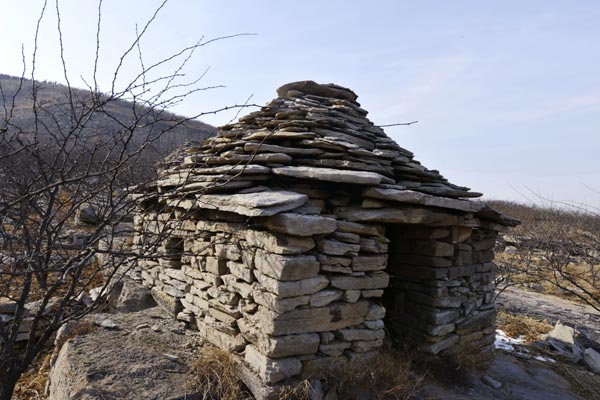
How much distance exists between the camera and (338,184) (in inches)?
144

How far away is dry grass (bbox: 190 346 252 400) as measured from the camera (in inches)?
122

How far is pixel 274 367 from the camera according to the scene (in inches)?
117

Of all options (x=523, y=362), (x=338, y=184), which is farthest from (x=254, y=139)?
(x=523, y=362)

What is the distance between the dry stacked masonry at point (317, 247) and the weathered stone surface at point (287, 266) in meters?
0.01

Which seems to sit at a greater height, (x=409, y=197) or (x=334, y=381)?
(x=409, y=197)

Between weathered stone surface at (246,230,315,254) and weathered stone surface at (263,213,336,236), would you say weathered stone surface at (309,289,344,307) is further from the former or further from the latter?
weathered stone surface at (263,213,336,236)

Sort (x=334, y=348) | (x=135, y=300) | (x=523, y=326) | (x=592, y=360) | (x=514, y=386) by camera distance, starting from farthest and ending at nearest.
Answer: (x=523, y=326), (x=592, y=360), (x=135, y=300), (x=514, y=386), (x=334, y=348)

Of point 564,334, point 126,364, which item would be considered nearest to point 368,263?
point 126,364

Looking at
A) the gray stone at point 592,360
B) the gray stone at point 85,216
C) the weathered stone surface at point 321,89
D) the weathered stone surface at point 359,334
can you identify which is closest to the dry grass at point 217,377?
the weathered stone surface at point 359,334

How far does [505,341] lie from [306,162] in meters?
4.81

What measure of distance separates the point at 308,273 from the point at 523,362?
3.91 metres

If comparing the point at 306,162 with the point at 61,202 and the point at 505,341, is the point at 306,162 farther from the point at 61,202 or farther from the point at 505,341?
the point at 505,341

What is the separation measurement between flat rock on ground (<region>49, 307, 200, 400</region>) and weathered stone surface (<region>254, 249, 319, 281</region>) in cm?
118

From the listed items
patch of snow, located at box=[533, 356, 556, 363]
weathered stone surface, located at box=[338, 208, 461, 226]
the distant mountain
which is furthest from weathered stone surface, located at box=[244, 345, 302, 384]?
patch of snow, located at box=[533, 356, 556, 363]
